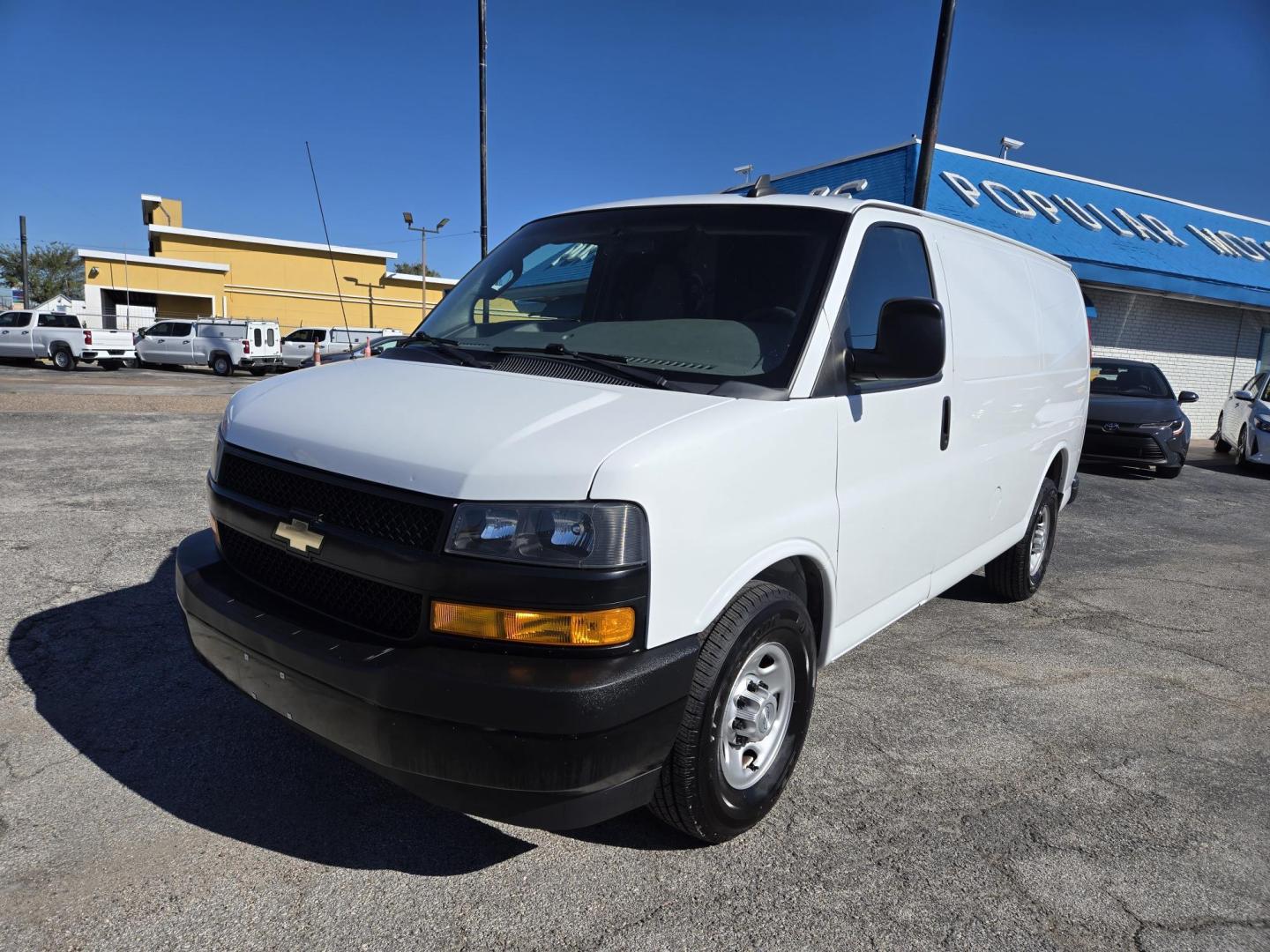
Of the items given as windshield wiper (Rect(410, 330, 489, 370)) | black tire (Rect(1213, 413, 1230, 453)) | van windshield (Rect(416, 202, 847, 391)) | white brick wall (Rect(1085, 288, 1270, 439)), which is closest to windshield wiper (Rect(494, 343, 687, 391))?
van windshield (Rect(416, 202, 847, 391))

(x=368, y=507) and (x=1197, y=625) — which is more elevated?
(x=368, y=507)

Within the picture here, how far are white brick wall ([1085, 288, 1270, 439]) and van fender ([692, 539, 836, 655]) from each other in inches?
694

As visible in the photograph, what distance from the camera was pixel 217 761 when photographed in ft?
10.4

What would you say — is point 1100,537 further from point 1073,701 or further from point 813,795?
point 813,795

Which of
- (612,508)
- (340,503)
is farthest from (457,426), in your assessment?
(612,508)

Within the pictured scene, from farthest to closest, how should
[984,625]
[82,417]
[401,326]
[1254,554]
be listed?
[401,326] → [82,417] → [1254,554] → [984,625]

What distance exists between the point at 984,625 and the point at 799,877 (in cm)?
298

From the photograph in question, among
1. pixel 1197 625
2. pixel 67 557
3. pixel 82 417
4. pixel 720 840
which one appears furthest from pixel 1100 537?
pixel 82 417

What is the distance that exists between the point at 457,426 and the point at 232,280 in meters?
42.9

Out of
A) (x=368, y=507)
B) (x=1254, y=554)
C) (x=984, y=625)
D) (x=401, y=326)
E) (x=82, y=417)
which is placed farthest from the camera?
(x=401, y=326)

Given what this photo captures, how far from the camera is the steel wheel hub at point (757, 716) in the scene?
2.72 meters

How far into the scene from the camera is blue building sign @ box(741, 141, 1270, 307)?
16422 millimetres

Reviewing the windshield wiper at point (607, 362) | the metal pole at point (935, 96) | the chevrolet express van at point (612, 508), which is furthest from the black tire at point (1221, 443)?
the windshield wiper at point (607, 362)

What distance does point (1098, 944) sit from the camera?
2.43 meters
